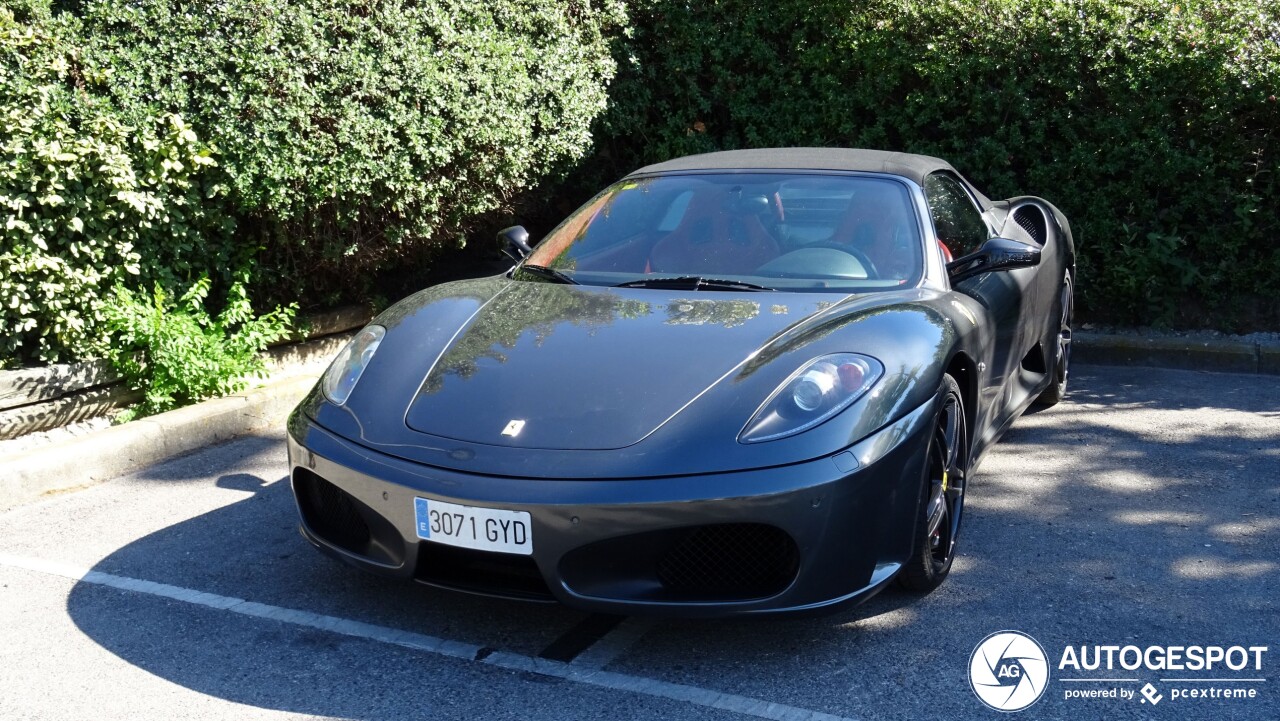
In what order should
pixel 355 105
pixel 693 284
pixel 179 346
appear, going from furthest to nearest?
pixel 355 105 < pixel 179 346 < pixel 693 284

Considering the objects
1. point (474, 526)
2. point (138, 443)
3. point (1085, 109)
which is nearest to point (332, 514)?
point (474, 526)

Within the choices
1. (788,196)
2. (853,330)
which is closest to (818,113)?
(788,196)

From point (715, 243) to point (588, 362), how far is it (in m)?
1.00

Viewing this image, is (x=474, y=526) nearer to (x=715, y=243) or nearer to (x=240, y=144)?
(x=715, y=243)

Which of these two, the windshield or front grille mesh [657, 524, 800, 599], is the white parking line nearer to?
front grille mesh [657, 524, 800, 599]

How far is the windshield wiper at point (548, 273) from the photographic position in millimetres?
4136

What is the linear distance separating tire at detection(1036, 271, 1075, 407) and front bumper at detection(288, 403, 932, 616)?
8.92ft

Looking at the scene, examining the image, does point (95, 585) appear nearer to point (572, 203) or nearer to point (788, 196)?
point (788, 196)

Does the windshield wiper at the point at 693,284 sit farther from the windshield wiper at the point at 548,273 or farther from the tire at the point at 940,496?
the tire at the point at 940,496

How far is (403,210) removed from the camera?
630cm

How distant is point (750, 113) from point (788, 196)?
3870 mm

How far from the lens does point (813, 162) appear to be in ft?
14.9

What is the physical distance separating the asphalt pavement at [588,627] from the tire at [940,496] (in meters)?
0.11

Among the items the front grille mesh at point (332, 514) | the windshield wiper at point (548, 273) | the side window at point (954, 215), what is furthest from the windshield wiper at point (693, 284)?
the front grille mesh at point (332, 514)
